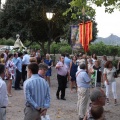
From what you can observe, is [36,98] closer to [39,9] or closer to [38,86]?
[38,86]

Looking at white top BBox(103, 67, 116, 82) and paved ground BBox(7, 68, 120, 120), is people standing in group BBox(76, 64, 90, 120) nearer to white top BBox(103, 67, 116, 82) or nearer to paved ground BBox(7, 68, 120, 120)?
paved ground BBox(7, 68, 120, 120)

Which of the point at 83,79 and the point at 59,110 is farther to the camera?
the point at 59,110

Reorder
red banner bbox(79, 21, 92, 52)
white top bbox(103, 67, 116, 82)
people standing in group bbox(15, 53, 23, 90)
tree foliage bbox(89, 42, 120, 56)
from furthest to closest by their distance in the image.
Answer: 1. tree foliage bbox(89, 42, 120, 56)
2. people standing in group bbox(15, 53, 23, 90)
3. white top bbox(103, 67, 116, 82)
4. red banner bbox(79, 21, 92, 52)

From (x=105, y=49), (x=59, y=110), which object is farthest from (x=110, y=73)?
(x=105, y=49)

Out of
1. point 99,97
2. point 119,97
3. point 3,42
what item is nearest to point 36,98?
point 99,97

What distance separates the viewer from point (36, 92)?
21.4ft

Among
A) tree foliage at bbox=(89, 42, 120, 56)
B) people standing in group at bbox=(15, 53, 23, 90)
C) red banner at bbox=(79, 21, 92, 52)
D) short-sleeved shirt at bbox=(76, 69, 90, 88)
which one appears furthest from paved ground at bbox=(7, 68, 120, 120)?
tree foliage at bbox=(89, 42, 120, 56)

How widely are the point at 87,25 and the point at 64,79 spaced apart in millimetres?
2971

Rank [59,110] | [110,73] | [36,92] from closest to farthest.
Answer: [36,92] → [59,110] → [110,73]

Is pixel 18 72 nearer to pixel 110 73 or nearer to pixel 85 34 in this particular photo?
pixel 110 73

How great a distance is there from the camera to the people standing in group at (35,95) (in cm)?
647

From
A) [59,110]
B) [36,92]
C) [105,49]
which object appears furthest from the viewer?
[105,49]

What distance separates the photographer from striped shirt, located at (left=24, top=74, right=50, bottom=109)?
6.46m

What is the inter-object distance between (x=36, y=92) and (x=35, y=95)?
6 centimetres
